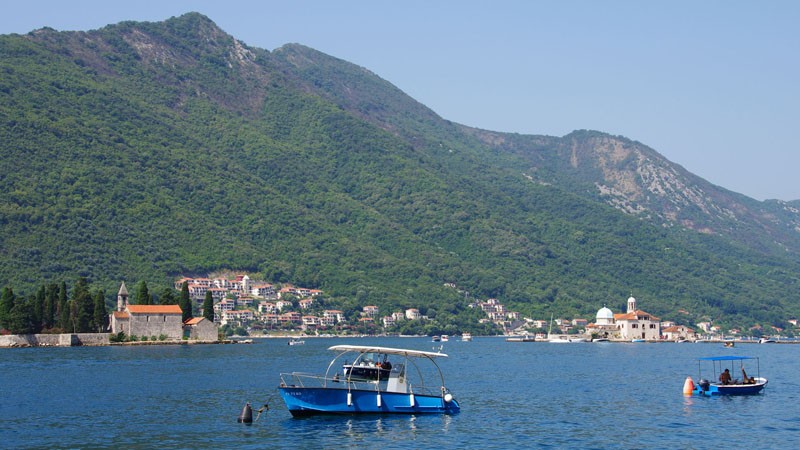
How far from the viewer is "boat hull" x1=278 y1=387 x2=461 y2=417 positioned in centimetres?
6272

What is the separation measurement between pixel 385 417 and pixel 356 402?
2.00 metres

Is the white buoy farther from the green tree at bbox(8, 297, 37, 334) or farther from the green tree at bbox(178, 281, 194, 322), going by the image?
the green tree at bbox(178, 281, 194, 322)

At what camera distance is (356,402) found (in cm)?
6356

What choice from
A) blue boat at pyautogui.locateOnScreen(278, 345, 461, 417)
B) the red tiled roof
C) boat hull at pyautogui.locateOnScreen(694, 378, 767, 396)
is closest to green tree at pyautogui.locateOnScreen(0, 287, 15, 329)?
the red tiled roof

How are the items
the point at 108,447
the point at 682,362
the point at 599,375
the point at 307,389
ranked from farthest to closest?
the point at 682,362 < the point at 599,375 < the point at 307,389 < the point at 108,447

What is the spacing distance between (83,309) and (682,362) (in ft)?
280

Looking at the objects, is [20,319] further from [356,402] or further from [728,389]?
[728,389]

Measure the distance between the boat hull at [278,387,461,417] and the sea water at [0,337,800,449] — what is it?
2.40 ft

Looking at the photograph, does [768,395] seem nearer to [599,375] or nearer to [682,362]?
[599,375]

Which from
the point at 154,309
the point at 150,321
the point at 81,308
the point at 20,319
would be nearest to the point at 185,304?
the point at 154,309

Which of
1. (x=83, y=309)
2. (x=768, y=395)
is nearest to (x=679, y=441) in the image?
(x=768, y=395)

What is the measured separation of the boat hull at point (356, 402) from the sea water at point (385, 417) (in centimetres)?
73

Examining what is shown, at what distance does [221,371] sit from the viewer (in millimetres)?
102250

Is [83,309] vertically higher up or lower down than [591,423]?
higher up
